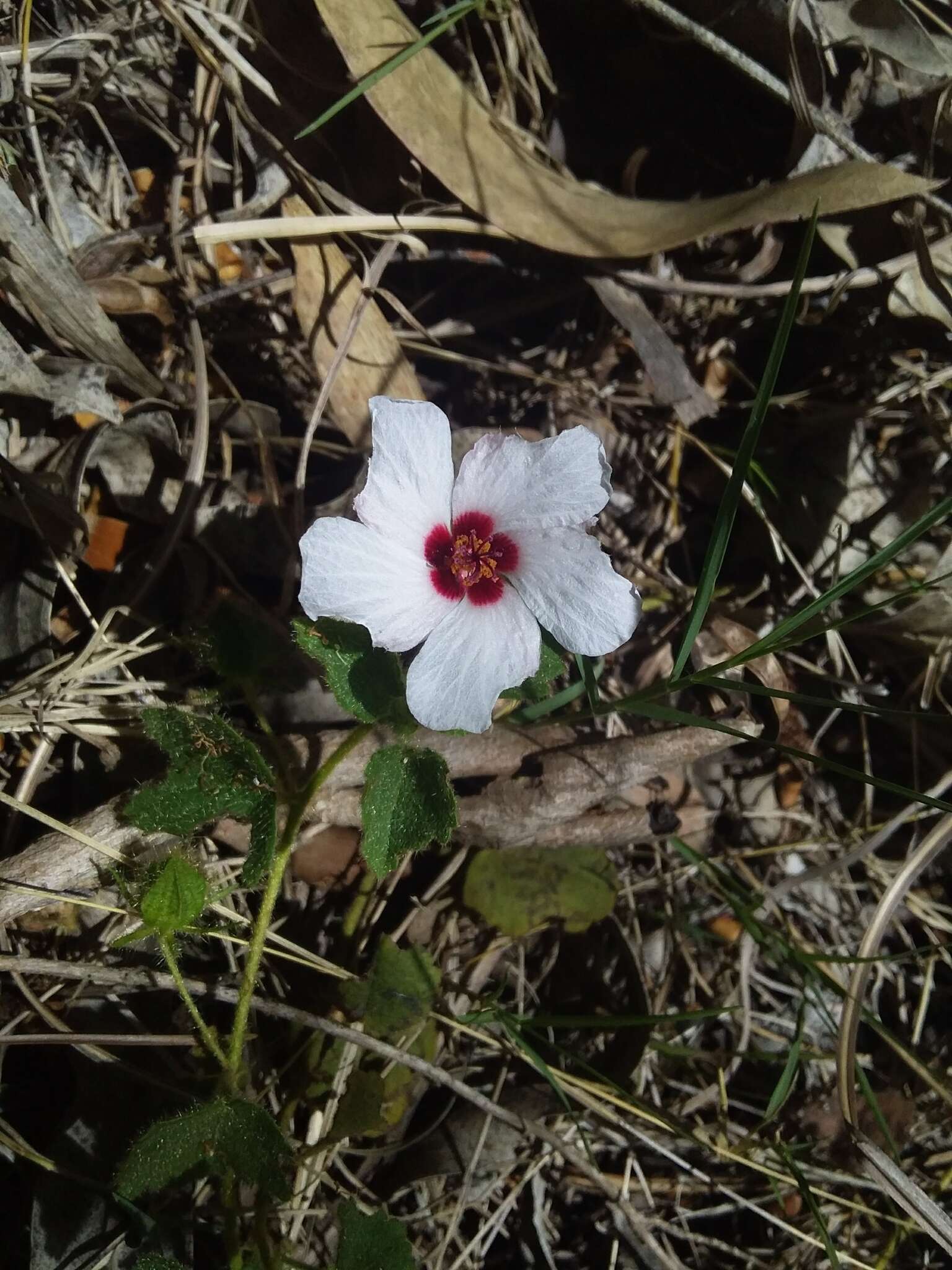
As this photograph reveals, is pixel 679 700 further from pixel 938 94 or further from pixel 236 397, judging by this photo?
pixel 938 94

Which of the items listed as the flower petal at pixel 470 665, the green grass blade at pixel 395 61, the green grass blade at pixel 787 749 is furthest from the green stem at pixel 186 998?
the green grass blade at pixel 395 61

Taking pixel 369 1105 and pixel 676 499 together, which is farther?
pixel 676 499

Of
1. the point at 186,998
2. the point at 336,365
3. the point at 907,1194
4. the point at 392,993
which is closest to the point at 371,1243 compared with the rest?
the point at 392,993

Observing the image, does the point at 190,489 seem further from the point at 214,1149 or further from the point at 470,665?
the point at 214,1149

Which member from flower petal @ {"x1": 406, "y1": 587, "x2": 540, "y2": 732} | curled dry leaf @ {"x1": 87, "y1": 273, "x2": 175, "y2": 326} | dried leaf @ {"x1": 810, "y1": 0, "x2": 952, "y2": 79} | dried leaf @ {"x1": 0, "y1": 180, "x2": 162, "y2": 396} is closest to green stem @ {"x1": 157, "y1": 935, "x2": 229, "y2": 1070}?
flower petal @ {"x1": 406, "y1": 587, "x2": 540, "y2": 732}

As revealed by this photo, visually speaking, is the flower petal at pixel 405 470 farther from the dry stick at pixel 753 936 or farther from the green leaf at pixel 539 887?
the dry stick at pixel 753 936

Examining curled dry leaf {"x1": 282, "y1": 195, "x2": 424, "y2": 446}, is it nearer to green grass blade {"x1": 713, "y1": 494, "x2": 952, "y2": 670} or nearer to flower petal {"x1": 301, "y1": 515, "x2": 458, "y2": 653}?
flower petal {"x1": 301, "y1": 515, "x2": 458, "y2": 653}

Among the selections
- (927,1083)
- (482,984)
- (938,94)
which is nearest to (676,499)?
(938,94)
